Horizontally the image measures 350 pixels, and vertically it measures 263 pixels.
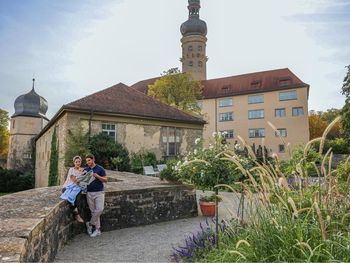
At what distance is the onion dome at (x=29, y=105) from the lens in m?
39.2

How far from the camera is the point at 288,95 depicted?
3972cm

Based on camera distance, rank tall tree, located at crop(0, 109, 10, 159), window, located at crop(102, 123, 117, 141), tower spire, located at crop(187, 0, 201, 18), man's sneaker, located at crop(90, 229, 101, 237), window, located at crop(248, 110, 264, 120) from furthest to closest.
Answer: tower spire, located at crop(187, 0, 201, 18)
tall tree, located at crop(0, 109, 10, 159)
window, located at crop(248, 110, 264, 120)
window, located at crop(102, 123, 117, 141)
man's sneaker, located at crop(90, 229, 101, 237)

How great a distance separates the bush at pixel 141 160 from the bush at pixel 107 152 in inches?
37.7

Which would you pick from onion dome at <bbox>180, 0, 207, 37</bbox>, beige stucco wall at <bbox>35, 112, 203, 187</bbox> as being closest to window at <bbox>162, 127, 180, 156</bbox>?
beige stucco wall at <bbox>35, 112, 203, 187</bbox>

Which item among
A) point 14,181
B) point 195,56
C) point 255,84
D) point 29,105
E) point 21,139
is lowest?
point 14,181

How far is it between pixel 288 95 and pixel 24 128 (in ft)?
114

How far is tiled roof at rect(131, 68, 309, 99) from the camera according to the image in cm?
4025

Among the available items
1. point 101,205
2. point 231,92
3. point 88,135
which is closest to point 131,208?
point 101,205

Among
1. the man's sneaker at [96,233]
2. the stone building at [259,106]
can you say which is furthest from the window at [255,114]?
the man's sneaker at [96,233]

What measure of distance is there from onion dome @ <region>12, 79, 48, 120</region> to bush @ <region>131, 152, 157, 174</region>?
25.5 m

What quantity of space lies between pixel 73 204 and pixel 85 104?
520 inches

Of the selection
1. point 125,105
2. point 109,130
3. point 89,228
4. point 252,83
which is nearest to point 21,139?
point 125,105

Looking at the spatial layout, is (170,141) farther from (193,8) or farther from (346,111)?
(193,8)

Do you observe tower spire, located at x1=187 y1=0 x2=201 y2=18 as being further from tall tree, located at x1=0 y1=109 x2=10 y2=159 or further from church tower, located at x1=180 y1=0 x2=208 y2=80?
tall tree, located at x1=0 y1=109 x2=10 y2=159
